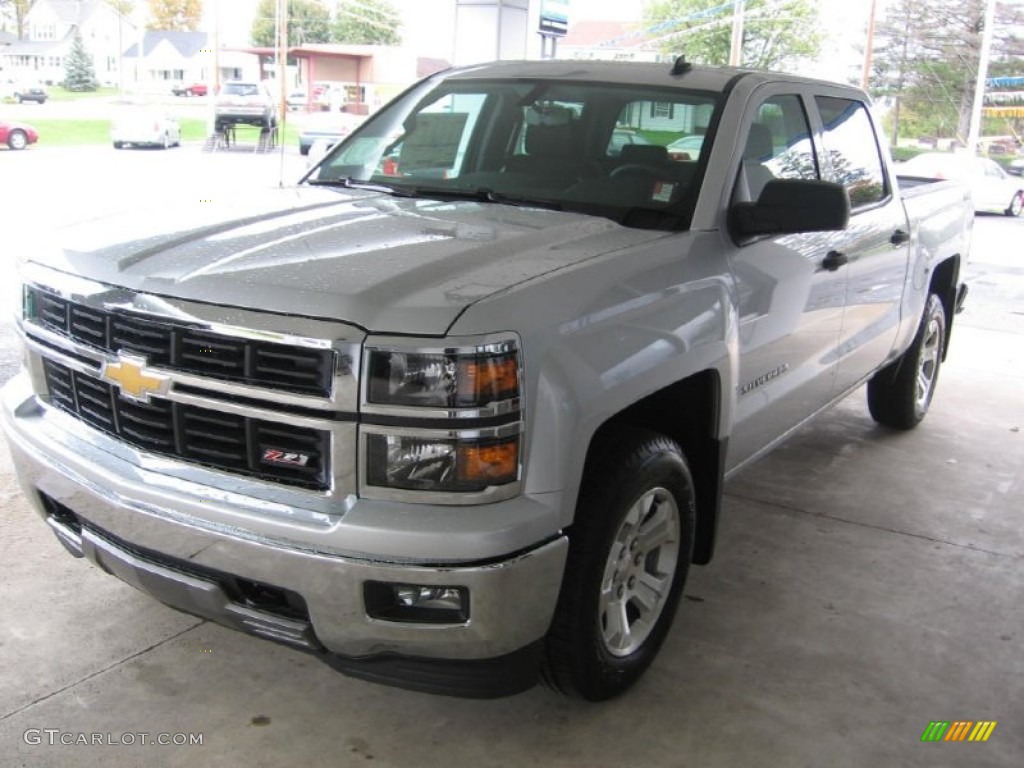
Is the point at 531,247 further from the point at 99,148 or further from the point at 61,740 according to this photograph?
the point at 99,148

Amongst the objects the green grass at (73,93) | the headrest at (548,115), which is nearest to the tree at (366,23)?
the green grass at (73,93)

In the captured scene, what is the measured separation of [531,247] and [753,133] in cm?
120

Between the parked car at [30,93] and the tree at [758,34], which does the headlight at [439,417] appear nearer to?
the parked car at [30,93]

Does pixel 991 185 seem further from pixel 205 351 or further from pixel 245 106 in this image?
pixel 205 351

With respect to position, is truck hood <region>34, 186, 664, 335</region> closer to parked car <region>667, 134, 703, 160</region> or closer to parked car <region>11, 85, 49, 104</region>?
parked car <region>667, 134, 703, 160</region>

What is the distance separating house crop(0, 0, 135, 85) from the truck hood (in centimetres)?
935

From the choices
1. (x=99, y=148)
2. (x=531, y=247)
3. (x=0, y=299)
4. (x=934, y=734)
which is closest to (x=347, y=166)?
(x=531, y=247)

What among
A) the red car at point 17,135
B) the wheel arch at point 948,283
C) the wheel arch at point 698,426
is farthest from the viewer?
the red car at point 17,135

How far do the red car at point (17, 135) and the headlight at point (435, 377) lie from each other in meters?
15.4

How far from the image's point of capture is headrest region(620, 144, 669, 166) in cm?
350

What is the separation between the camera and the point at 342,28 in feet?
103

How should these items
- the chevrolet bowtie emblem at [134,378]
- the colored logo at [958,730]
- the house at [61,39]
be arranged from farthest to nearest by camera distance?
the house at [61,39] < the colored logo at [958,730] < the chevrolet bowtie emblem at [134,378]

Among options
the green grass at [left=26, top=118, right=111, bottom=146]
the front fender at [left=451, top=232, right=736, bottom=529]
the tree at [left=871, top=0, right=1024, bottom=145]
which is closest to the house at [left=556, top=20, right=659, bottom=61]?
the tree at [left=871, top=0, right=1024, bottom=145]

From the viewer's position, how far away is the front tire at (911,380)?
569cm
